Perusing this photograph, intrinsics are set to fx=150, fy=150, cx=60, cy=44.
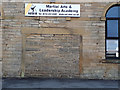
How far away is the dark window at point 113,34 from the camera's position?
763cm

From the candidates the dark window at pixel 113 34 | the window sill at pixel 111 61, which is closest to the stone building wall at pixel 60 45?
the window sill at pixel 111 61

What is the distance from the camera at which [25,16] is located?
745cm

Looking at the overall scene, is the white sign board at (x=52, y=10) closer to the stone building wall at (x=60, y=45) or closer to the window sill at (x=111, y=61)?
the stone building wall at (x=60, y=45)

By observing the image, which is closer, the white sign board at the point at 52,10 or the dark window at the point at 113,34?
the white sign board at the point at 52,10

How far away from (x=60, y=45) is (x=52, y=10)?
5.84 feet

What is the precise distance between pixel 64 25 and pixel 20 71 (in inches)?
123

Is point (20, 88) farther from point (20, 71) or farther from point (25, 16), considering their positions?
point (25, 16)

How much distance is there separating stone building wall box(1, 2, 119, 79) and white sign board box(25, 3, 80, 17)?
0.20 meters

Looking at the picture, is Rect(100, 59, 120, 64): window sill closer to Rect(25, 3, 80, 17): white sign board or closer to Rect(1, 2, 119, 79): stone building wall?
Rect(1, 2, 119, 79): stone building wall

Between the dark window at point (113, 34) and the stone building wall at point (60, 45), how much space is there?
433 millimetres

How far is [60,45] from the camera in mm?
→ 7375

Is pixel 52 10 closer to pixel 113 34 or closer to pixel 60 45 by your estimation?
pixel 60 45

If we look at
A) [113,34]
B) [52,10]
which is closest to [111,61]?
[113,34]

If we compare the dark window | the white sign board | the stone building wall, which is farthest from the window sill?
the white sign board
